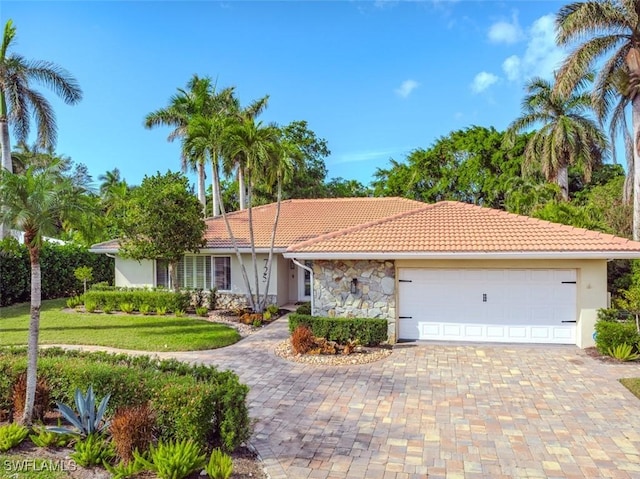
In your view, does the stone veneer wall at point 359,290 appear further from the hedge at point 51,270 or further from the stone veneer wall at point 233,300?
the hedge at point 51,270

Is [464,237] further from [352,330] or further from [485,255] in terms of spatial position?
[352,330]

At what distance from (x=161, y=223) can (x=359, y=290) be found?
8.62 meters

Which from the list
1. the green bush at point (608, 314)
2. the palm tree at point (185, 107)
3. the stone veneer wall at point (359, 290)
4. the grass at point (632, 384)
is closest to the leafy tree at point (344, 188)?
the palm tree at point (185, 107)

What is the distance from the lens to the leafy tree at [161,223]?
1602cm

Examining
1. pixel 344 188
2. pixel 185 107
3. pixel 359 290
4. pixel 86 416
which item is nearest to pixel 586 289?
pixel 359 290

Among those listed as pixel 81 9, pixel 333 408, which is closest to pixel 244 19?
pixel 81 9

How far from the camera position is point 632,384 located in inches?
322

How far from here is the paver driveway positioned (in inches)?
209

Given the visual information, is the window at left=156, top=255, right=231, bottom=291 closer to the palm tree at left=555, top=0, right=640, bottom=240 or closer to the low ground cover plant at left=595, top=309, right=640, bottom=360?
the low ground cover plant at left=595, top=309, right=640, bottom=360

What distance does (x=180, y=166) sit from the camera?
1134 inches

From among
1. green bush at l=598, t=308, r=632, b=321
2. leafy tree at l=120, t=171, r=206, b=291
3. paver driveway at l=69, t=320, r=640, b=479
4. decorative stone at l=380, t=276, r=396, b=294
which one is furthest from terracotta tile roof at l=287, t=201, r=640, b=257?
leafy tree at l=120, t=171, r=206, b=291

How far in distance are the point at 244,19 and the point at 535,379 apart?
13.3 m

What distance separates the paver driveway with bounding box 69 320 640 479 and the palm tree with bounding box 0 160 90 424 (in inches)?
140

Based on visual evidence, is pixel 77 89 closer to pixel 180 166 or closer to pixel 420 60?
pixel 180 166
